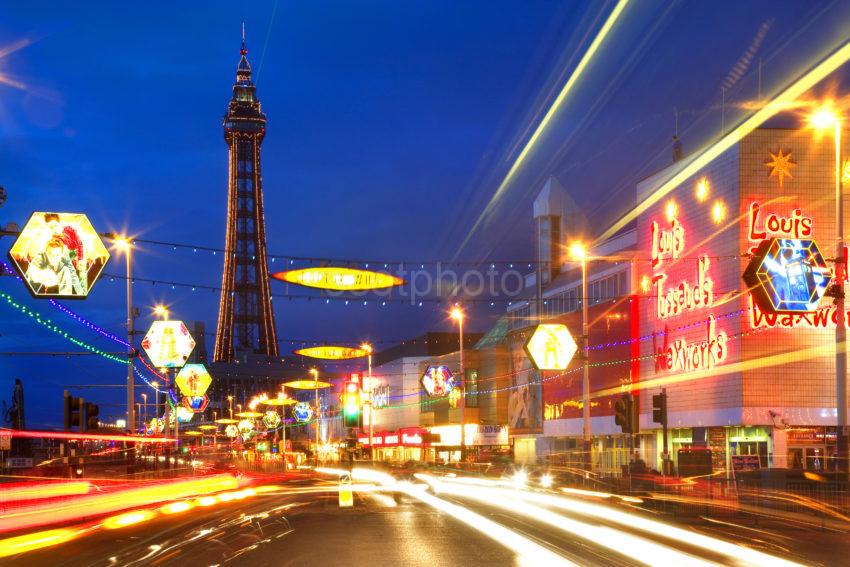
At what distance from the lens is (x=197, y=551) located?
61.7 ft

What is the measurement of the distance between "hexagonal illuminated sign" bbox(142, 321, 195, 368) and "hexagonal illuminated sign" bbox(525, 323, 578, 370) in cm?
1733

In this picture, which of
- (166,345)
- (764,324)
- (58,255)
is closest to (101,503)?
(166,345)

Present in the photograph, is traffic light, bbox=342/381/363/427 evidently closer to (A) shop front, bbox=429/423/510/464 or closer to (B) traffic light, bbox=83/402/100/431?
(B) traffic light, bbox=83/402/100/431

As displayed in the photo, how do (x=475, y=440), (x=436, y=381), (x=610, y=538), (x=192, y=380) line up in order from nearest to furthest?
(x=610, y=538)
(x=192, y=380)
(x=436, y=381)
(x=475, y=440)

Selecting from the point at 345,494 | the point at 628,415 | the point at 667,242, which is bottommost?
the point at 345,494

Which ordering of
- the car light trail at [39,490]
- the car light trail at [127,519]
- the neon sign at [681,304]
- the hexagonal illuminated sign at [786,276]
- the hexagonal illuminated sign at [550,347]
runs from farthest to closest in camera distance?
the neon sign at [681,304]
the hexagonal illuminated sign at [550,347]
the car light trail at [39,490]
the car light trail at [127,519]
the hexagonal illuminated sign at [786,276]

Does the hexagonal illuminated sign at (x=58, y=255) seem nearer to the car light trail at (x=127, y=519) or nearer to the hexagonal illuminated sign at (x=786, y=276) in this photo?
the car light trail at (x=127, y=519)

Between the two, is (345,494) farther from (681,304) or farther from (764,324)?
(681,304)

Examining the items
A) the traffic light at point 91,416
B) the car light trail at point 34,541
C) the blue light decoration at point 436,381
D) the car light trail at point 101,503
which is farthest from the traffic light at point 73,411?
the blue light decoration at point 436,381

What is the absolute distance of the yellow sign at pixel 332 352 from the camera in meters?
59.6

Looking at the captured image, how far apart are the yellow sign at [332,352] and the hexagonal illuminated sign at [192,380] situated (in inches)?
239

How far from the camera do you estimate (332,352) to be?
6191 centimetres

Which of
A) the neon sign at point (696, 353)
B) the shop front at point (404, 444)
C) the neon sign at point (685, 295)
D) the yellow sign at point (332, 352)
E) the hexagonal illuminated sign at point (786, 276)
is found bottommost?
the shop front at point (404, 444)

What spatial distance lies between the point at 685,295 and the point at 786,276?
27.6m
